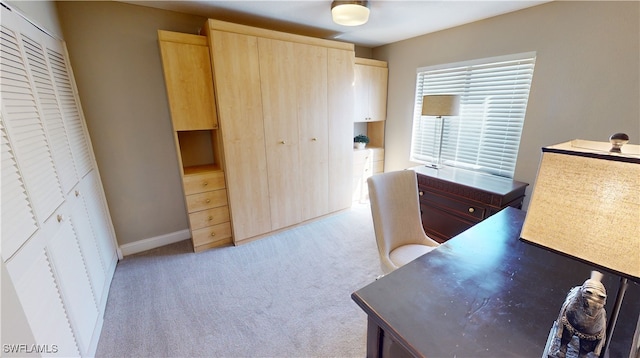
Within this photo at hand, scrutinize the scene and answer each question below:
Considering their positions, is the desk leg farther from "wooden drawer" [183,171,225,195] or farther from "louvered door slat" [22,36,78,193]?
"wooden drawer" [183,171,225,195]

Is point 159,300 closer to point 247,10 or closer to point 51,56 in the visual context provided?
point 51,56

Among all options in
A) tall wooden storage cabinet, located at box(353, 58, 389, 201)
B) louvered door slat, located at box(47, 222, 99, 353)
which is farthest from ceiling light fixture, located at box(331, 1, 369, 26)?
louvered door slat, located at box(47, 222, 99, 353)

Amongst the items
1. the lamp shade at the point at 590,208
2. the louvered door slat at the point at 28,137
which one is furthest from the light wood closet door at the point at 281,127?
the lamp shade at the point at 590,208

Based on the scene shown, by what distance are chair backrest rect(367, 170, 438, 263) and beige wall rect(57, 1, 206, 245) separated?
2.23 meters

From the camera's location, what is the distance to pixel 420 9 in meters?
2.33

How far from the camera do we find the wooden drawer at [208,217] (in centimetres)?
256

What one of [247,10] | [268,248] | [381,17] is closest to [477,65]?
[381,17]

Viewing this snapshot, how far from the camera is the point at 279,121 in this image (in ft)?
8.98

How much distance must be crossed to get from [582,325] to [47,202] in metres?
2.19

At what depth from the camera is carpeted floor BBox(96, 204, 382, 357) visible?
161cm

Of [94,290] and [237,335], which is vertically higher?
[94,290]

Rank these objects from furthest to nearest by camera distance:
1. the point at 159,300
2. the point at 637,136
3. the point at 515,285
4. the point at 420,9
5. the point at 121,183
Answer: the point at 121,183, the point at 420,9, the point at 159,300, the point at 637,136, the point at 515,285

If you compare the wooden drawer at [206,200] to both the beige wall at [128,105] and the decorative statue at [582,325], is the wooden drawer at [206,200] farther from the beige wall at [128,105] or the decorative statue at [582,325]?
the decorative statue at [582,325]

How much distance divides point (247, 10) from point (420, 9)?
5.26 feet
